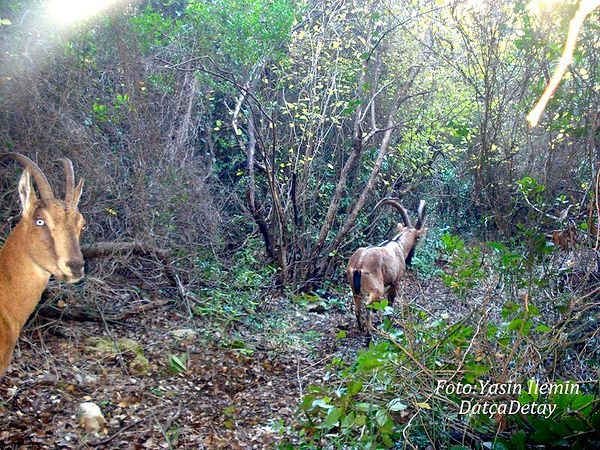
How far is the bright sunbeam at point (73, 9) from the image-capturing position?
270 inches

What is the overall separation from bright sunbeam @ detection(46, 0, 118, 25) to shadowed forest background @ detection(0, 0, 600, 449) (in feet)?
0.20

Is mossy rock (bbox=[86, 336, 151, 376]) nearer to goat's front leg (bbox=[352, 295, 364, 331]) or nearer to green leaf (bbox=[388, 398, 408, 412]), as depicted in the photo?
goat's front leg (bbox=[352, 295, 364, 331])

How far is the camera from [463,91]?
10.1m

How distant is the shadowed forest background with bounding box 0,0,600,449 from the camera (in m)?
3.90

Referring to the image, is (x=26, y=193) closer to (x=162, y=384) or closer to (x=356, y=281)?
(x=162, y=384)

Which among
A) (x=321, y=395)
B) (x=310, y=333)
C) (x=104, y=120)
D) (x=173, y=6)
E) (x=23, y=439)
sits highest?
(x=173, y=6)

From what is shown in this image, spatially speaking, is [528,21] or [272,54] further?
[272,54]

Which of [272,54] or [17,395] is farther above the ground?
[272,54]

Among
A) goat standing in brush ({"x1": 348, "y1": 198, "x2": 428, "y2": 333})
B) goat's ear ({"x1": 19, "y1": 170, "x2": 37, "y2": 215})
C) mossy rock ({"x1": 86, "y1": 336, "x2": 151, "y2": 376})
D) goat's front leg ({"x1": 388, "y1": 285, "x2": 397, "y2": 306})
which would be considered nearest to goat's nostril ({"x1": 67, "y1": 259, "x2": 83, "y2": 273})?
goat's ear ({"x1": 19, "y1": 170, "x2": 37, "y2": 215})

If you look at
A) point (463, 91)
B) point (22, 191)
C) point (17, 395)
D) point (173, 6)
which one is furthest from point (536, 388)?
point (173, 6)

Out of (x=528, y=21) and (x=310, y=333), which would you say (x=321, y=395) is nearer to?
(x=310, y=333)

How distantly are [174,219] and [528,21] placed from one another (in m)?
5.21

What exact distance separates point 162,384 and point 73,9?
4.86 meters

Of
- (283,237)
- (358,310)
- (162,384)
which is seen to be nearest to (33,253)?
(162,384)
